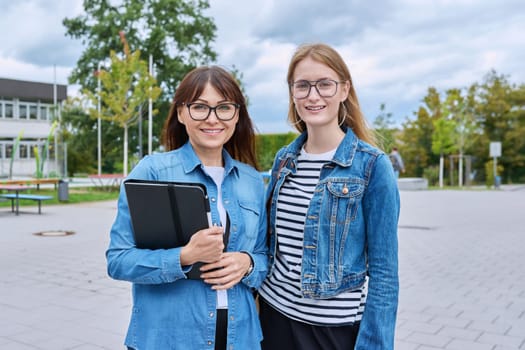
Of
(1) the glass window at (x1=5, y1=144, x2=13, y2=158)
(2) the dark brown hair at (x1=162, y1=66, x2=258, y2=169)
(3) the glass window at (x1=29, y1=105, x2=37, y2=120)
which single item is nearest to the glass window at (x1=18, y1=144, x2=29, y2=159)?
(1) the glass window at (x1=5, y1=144, x2=13, y2=158)

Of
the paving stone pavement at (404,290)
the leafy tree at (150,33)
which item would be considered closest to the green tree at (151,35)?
the leafy tree at (150,33)

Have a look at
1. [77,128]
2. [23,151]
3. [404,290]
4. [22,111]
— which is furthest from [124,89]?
[22,111]

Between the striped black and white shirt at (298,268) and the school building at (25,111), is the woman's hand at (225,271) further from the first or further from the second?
the school building at (25,111)

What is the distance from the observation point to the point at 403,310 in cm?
519

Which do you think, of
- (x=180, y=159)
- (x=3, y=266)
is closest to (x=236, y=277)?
(x=180, y=159)

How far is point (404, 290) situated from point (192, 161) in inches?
185

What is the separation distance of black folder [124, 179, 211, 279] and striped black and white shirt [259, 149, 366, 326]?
1.47ft

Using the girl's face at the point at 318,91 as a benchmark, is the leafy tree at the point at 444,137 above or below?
above

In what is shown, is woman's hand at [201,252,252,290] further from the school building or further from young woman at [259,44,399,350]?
the school building

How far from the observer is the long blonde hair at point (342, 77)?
1998mm

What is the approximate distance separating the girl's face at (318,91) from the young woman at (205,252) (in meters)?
0.24

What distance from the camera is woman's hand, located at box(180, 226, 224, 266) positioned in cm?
163

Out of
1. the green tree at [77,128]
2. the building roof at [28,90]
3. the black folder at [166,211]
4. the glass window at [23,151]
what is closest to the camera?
the black folder at [166,211]

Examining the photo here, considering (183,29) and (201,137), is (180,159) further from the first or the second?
(183,29)
